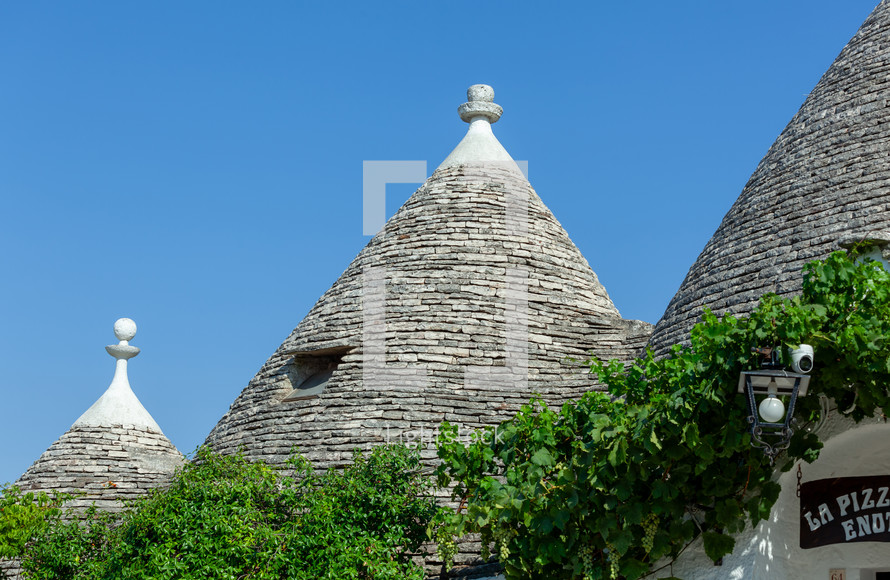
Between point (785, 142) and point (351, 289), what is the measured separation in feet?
16.2

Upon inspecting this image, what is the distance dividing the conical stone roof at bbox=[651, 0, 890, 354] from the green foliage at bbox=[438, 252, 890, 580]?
6.57ft

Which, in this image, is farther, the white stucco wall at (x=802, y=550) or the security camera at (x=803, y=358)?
the white stucco wall at (x=802, y=550)

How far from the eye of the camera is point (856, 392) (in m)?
7.86

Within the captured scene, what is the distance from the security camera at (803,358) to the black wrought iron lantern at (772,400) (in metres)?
0.07

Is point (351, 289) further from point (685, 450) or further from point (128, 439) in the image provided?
point (685, 450)

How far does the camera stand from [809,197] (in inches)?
418

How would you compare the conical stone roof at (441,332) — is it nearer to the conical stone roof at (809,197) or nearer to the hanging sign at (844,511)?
the conical stone roof at (809,197)

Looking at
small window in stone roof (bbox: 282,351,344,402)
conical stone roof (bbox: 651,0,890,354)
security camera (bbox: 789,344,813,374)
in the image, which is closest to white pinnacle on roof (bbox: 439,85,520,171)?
small window in stone roof (bbox: 282,351,344,402)

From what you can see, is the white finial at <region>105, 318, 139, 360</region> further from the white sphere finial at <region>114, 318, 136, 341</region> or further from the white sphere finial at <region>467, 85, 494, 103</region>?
the white sphere finial at <region>467, 85, 494, 103</region>

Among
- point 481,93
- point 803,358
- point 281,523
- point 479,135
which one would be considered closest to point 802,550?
point 803,358

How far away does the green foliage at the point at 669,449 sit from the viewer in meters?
7.52

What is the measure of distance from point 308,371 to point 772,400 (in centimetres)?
724

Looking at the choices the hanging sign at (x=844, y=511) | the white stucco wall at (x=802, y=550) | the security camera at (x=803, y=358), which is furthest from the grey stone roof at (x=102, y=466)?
the security camera at (x=803, y=358)

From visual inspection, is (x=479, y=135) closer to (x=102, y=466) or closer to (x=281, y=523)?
(x=281, y=523)
